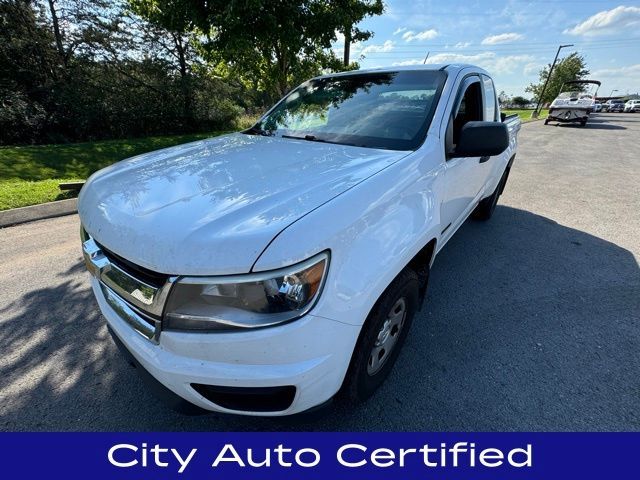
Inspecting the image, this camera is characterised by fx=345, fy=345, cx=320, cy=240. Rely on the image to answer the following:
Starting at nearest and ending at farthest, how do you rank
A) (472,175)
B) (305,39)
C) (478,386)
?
(478,386) < (472,175) < (305,39)

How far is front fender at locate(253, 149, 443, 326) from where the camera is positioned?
1.25 metres

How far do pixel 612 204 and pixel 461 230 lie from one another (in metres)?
Answer: 3.17

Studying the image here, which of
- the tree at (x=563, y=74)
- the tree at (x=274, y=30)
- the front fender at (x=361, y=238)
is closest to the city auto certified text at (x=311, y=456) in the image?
the front fender at (x=361, y=238)

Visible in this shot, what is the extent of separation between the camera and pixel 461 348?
2404mm

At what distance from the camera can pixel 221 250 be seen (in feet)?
3.96

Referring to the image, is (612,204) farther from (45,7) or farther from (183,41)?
(45,7)

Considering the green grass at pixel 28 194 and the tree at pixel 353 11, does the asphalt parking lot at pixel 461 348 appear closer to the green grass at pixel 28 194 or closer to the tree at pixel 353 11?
the green grass at pixel 28 194

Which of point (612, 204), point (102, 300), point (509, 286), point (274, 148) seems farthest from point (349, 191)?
point (612, 204)

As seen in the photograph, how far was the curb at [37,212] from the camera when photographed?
477 centimetres

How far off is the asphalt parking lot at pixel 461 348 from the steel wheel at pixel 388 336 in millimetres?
273

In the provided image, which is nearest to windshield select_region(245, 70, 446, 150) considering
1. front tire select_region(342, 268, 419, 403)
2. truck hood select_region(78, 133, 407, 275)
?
truck hood select_region(78, 133, 407, 275)

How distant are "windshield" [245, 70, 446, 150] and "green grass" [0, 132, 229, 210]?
4628mm

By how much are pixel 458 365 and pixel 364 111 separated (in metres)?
1.89

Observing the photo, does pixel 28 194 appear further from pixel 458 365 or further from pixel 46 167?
pixel 458 365
